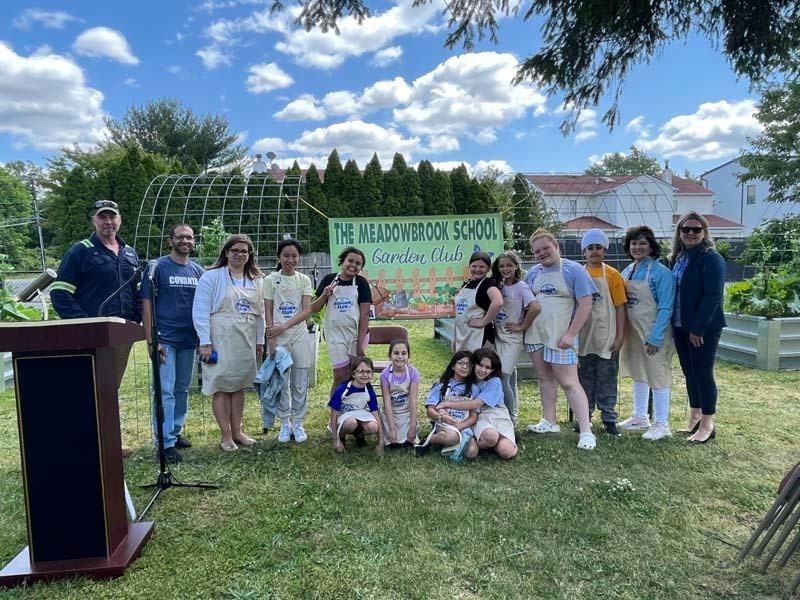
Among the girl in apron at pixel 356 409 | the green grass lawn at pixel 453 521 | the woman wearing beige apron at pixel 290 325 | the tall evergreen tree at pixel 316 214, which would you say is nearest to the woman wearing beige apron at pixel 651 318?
the green grass lawn at pixel 453 521

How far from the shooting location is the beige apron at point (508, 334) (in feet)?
13.8

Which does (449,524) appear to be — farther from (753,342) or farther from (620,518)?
(753,342)

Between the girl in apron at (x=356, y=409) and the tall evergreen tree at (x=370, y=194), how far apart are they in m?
15.2

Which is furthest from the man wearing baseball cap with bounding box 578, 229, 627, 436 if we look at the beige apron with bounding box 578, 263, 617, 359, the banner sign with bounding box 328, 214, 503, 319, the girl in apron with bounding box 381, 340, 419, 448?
the girl in apron with bounding box 381, 340, 419, 448

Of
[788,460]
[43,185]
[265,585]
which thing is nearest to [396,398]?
[265,585]

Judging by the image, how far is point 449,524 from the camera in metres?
2.82

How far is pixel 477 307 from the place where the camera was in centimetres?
417

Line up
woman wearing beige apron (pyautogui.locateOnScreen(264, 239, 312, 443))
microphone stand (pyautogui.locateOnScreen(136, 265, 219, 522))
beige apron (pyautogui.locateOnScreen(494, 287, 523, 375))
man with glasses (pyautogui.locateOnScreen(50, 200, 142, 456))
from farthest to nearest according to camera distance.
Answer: beige apron (pyautogui.locateOnScreen(494, 287, 523, 375)), woman wearing beige apron (pyautogui.locateOnScreen(264, 239, 312, 443)), man with glasses (pyautogui.locateOnScreen(50, 200, 142, 456)), microphone stand (pyautogui.locateOnScreen(136, 265, 219, 522))

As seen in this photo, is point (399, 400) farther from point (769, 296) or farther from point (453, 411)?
point (769, 296)

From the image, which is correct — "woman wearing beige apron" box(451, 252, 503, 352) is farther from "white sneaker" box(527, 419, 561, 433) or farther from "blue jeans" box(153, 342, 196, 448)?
"blue jeans" box(153, 342, 196, 448)

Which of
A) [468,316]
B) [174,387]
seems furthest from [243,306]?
[468,316]

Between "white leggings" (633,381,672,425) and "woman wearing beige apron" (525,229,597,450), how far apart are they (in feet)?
2.08

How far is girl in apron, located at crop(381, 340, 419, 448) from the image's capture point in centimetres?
404

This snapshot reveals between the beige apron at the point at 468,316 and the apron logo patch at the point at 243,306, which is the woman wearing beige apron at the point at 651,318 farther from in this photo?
the apron logo patch at the point at 243,306
